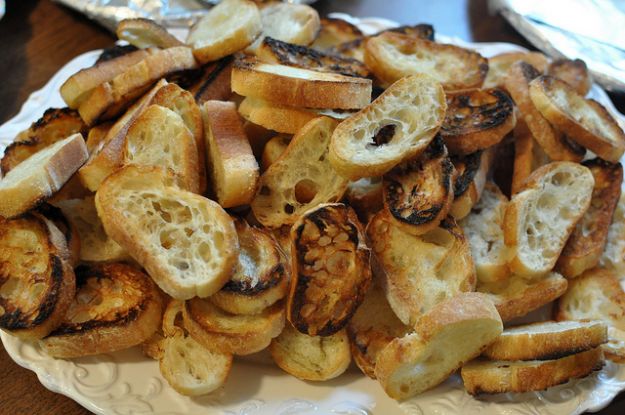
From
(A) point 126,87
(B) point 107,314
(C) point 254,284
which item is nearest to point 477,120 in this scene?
(C) point 254,284

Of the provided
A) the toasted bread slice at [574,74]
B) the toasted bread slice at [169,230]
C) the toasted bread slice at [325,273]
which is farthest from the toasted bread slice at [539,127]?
the toasted bread slice at [169,230]

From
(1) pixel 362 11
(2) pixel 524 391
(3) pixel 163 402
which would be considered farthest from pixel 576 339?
(1) pixel 362 11

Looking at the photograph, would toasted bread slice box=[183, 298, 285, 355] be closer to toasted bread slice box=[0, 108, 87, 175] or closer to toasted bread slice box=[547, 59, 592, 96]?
toasted bread slice box=[0, 108, 87, 175]

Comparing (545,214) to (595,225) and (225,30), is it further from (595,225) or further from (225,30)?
(225,30)

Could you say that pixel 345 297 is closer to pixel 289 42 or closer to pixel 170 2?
pixel 289 42

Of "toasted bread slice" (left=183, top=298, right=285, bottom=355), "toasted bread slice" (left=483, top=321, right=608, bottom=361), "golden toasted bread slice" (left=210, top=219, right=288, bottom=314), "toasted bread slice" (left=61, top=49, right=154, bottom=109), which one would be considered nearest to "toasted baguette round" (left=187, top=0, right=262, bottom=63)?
"toasted bread slice" (left=61, top=49, right=154, bottom=109)

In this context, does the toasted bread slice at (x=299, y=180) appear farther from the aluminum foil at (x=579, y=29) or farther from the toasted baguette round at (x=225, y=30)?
the aluminum foil at (x=579, y=29)
